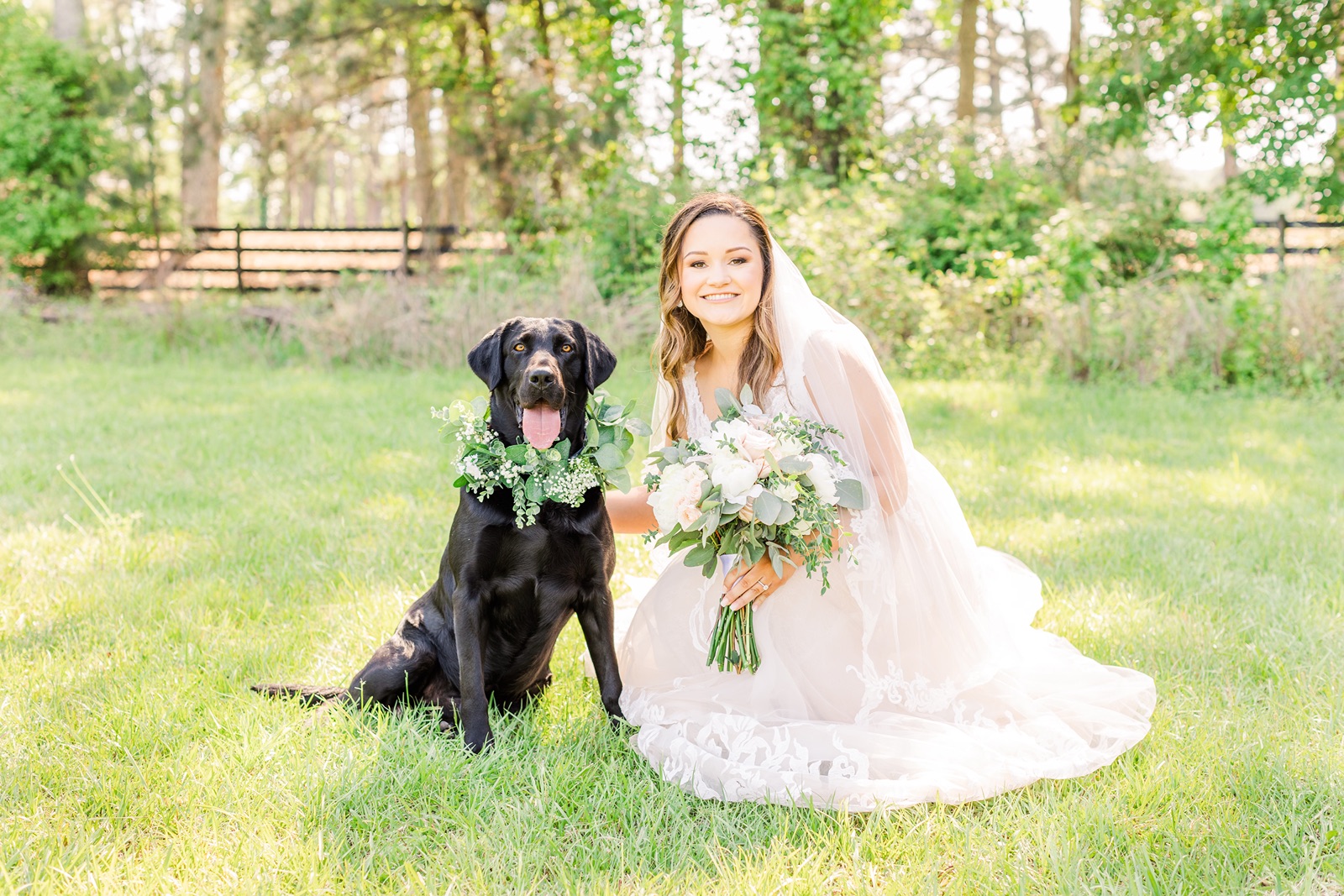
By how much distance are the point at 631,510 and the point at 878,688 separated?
1023 millimetres

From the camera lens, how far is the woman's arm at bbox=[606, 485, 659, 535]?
3299 mm

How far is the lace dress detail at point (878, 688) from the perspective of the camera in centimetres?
247

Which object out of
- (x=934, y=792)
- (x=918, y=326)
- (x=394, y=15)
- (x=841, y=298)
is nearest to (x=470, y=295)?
(x=841, y=298)

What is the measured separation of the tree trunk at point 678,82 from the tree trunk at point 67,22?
30.9 feet

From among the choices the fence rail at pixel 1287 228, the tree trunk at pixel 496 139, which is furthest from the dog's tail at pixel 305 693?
the fence rail at pixel 1287 228

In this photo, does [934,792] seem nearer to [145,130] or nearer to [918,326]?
[918,326]

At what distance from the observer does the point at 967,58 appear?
1521cm

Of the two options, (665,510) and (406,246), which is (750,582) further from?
(406,246)

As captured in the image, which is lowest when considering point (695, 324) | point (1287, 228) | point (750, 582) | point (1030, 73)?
point (750, 582)

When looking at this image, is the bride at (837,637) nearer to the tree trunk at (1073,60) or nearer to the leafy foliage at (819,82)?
the leafy foliage at (819,82)

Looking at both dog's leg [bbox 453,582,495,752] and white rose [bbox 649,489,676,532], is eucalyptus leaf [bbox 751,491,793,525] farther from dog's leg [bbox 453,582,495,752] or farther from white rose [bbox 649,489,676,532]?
dog's leg [bbox 453,582,495,752]

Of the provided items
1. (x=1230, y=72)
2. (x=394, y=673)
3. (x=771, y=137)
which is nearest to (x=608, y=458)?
(x=394, y=673)

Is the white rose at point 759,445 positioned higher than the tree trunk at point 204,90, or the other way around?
the tree trunk at point 204,90

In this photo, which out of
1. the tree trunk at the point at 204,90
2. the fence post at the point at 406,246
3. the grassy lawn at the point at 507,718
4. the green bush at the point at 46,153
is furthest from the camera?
the fence post at the point at 406,246
